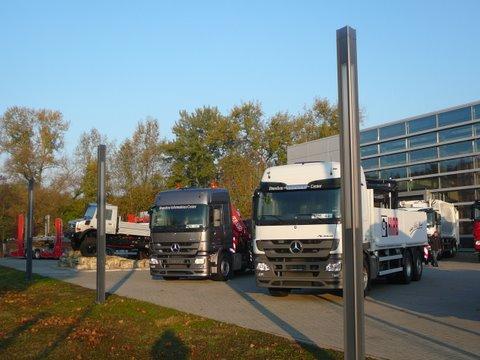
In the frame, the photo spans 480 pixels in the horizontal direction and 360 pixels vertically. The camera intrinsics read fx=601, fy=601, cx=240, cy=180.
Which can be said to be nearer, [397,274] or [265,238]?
→ [265,238]

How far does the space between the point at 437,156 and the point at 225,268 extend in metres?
26.6

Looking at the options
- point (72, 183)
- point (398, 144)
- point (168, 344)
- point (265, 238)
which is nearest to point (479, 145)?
point (398, 144)

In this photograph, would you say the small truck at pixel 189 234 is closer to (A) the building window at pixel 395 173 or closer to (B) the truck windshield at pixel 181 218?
(B) the truck windshield at pixel 181 218

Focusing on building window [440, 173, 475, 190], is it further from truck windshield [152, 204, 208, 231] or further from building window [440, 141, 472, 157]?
truck windshield [152, 204, 208, 231]

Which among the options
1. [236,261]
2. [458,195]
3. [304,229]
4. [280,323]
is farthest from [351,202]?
[458,195]

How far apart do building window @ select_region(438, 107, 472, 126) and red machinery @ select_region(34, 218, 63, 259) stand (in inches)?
1068

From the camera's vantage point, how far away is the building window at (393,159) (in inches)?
1796

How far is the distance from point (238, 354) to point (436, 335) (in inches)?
137

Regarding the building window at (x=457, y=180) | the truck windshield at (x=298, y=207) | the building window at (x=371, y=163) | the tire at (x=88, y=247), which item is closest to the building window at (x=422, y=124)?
the building window at (x=457, y=180)

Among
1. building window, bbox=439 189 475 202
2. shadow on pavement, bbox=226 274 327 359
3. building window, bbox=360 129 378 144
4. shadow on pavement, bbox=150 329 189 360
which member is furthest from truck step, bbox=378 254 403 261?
building window, bbox=360 129 378 144

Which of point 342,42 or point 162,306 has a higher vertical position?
point 342,42

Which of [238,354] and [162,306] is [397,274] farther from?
[238,354]

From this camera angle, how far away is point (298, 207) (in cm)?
1410

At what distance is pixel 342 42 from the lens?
6.25 metres
